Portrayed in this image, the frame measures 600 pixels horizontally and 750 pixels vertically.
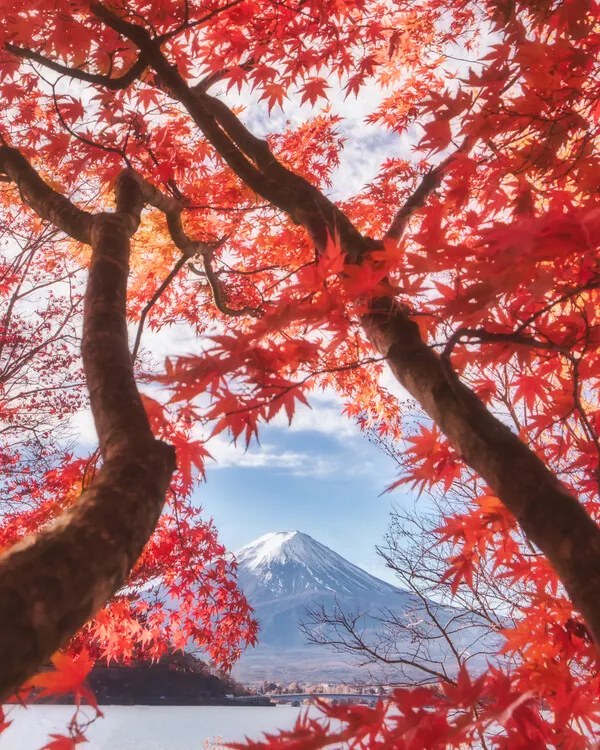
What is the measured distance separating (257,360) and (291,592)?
116m

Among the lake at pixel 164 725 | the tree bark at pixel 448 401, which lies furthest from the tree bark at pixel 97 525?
the lake at pixel 164 725

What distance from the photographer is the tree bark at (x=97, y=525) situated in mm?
971

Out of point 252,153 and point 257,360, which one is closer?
point 257,360

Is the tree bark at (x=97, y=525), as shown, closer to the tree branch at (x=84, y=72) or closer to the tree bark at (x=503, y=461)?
the tree bark at (x=503, y=461)

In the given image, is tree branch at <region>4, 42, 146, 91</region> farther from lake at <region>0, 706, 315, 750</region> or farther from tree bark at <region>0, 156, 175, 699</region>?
lake at <region>0, 706, 315, 750</region>

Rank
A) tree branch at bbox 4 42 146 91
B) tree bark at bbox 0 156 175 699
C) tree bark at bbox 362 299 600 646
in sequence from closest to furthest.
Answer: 1. tree bark at bbox 0 156 175 699
2. tree bark at bbox 362 299 600 646
3. tree branch at bbox 4 42 146 91

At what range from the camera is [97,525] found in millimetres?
1225

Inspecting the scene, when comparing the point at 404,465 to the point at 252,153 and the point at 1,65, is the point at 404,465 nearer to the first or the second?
the point at 252,153

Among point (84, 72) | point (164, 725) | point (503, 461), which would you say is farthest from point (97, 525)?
point (164, 725)

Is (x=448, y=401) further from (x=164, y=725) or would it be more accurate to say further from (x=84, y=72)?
(x=164, y=725)

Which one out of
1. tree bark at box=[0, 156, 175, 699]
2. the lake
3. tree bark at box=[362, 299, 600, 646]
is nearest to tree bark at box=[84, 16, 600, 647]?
tree bark at box=[362, 299, 600, 646]

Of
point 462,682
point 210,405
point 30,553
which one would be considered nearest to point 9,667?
point 30,553

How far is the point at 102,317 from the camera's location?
6.58 feet

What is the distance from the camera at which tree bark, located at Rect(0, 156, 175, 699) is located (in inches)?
38.2
